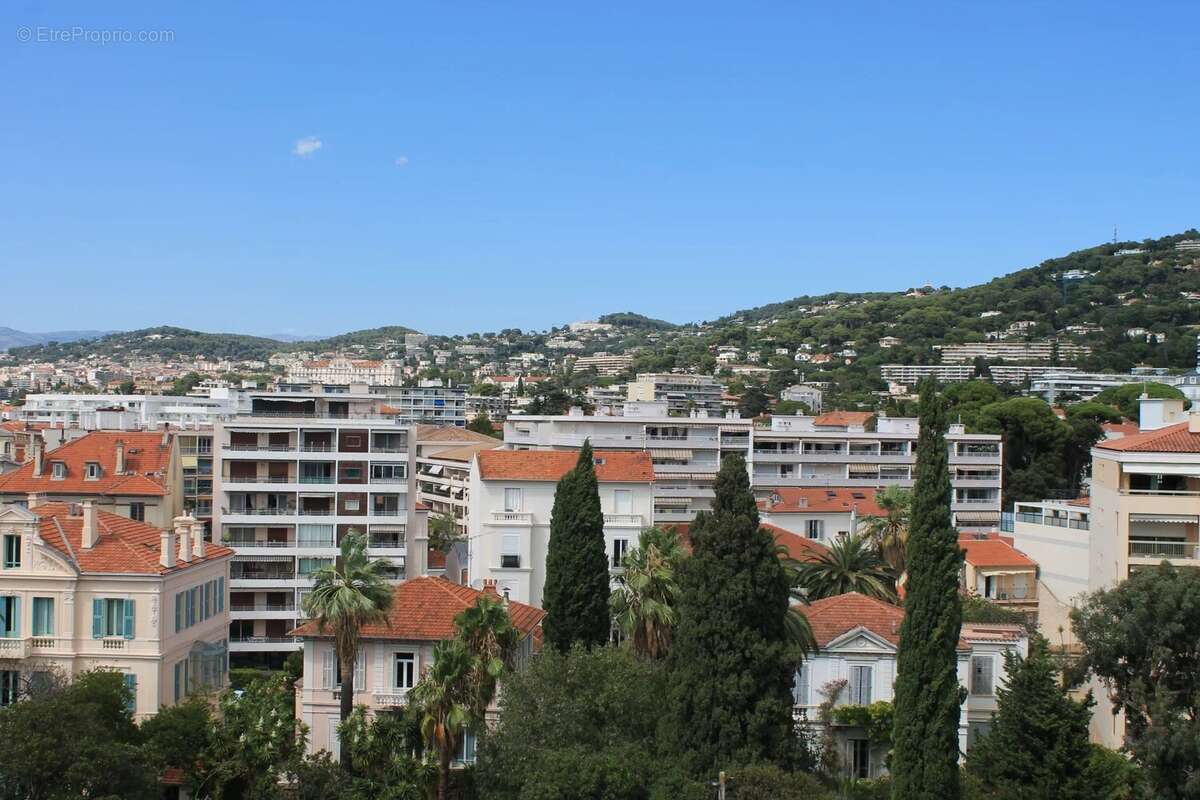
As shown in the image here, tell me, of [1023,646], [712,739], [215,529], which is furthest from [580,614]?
[215,529]

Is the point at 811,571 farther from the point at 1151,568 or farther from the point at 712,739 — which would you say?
the point at 712,739

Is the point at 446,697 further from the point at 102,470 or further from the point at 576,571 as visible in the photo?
the point at 102,470

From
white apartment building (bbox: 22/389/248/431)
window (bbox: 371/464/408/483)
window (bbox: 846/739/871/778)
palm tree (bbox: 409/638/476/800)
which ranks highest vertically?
white apartment building (bbox: 22/389/248/431)

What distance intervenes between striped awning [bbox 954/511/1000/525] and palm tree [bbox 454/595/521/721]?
68.6m

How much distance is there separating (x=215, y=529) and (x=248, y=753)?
33.7 metres

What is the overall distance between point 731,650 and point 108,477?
128ft

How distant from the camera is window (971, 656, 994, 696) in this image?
3725 cm

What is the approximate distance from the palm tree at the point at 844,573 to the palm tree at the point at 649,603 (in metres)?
10.0

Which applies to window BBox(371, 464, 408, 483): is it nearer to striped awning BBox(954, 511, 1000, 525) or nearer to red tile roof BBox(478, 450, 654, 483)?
red tile roof BBox(478, 450, 654, 483)

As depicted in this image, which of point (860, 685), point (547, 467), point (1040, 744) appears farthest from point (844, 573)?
point (547, 467)

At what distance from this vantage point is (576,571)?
43.4 meters

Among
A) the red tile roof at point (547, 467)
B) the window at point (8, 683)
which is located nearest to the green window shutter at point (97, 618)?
the window at point (8, 683)

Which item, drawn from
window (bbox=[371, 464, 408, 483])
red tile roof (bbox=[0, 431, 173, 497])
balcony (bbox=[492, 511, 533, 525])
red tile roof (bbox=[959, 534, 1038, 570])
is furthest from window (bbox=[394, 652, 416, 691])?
window (bbox=[371, 464, 408, 483])

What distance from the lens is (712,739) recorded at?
31812 mm
